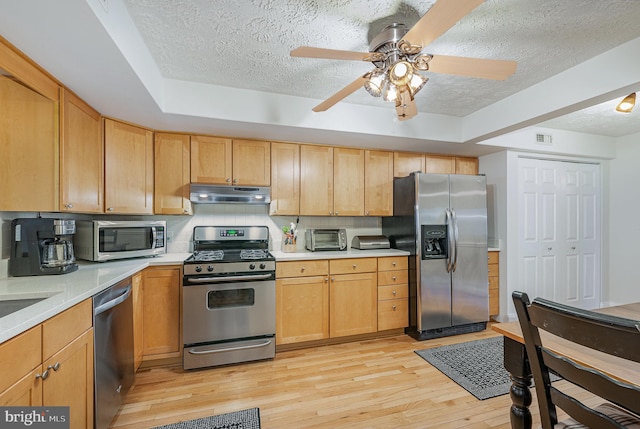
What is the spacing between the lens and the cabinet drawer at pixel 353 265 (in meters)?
2.85

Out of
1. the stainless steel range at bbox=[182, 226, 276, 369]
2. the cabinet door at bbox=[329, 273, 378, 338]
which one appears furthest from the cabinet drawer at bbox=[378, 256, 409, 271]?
the stainless steel range at bbox=[182, 226, 276, 369]

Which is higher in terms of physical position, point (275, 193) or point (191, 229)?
point (275, 193)

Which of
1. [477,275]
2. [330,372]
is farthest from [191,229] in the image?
[477,275]

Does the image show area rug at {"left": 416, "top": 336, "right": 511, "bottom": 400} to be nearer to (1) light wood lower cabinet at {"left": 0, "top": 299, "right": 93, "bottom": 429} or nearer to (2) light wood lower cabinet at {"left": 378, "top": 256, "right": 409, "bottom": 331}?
(2) light wood lower cabinet at {"left": 378, "top": 256, "right": 409, "bottom": 331}

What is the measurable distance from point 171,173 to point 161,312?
1310 millimetres

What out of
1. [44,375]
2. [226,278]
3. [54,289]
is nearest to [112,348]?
[54,289]

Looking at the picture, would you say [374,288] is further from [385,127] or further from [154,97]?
[154,97]

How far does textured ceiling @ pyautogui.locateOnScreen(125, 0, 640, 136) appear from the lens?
1.50m

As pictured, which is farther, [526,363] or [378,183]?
[378,183]

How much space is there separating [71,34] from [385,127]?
7.88 ft

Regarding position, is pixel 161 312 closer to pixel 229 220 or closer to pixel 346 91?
pixel 229 220

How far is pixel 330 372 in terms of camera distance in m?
2.36

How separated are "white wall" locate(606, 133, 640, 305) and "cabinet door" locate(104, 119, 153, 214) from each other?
19.5ft

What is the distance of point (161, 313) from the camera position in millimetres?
2414
